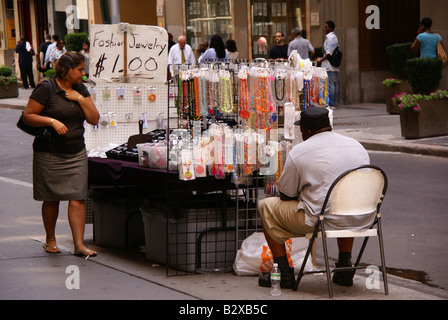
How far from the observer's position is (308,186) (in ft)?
19.8

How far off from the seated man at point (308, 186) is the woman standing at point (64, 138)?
186cm

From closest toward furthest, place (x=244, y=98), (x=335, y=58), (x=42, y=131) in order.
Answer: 1. (x=244, y=98)
2. (x=42, y=131)
3. (x=335, y=58)

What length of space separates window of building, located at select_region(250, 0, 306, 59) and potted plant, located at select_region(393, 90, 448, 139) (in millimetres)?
7970

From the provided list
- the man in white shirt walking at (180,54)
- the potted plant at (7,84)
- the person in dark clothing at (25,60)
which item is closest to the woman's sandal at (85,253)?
the man in white shirt walking at (180,54)

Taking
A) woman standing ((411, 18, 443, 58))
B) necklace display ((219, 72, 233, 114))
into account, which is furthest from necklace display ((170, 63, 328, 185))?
woman standing ((411, 18, 443, 58))

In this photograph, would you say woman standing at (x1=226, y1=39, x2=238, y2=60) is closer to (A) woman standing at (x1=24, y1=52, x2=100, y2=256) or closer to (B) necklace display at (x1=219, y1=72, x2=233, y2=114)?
(A) woman standing at (x1=24, y1=52, x2=100, y2=256)

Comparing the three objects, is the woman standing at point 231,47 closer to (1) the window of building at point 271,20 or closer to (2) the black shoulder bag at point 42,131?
(1) the window of building at point 271,20

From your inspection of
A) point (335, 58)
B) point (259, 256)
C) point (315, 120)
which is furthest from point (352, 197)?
point (335, 58)

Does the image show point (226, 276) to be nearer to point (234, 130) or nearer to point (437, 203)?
point (234, 130)

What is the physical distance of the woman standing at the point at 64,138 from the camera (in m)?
7.15

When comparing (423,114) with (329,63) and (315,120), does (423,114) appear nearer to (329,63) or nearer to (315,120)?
(329,63)

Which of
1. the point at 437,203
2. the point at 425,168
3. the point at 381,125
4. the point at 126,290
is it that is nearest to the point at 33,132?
the point at 126,290

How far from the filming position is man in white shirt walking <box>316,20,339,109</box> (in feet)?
64.9

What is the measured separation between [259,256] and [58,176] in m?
1.89
